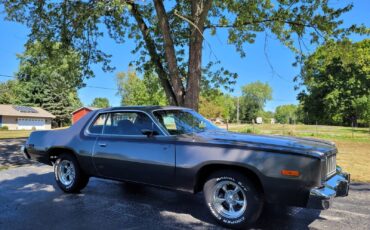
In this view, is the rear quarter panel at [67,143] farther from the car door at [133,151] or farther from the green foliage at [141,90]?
the green foliage at [141,90]

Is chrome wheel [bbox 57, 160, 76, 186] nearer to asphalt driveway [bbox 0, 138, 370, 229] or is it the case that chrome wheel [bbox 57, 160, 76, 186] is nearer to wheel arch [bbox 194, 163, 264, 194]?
asphalt driveway [bbox 0, 138, 370, 229]

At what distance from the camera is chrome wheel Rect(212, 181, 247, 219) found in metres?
4.45

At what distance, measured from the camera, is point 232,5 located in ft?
36.3

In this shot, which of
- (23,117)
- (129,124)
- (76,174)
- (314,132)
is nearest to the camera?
(129,124)

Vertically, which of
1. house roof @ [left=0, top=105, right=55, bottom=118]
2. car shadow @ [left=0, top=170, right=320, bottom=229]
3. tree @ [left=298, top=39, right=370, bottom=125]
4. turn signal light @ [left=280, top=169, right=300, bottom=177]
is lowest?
car shadow @ [left=0, top=170, right=320, bottom=229]

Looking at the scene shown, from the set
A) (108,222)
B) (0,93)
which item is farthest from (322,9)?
(0,93)

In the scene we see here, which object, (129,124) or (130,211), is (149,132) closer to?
(129,124)

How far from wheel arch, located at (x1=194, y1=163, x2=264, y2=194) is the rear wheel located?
254cm

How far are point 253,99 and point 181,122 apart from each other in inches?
4582

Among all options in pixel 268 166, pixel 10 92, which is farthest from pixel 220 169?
pixel 10 92

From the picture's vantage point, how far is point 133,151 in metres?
5.37

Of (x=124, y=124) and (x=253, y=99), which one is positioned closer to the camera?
(x=124, y=124)

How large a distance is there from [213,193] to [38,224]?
7.94 feet

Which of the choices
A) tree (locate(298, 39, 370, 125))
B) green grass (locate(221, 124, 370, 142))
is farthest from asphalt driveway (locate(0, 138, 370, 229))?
tree (locate(298, 39, 370, 125))
